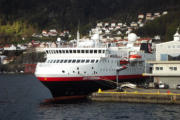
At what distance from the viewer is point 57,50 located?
68.9 m

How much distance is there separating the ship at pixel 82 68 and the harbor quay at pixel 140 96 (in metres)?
3.04

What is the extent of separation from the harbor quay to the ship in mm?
3045

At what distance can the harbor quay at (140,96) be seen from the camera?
58.6 meters

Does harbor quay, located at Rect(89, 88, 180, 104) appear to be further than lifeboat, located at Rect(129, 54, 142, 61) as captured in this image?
No

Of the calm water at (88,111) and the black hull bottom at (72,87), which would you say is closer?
the calm water at (88,111)

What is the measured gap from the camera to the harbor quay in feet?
192

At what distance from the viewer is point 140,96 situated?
6028 centimetres

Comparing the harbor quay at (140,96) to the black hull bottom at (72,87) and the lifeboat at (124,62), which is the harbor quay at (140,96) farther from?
the lifeboat at (124,62)

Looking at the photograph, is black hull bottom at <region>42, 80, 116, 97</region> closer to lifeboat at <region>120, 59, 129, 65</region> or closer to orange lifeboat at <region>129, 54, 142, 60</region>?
lifeboat at <region>120, 59, 129, 65</region>

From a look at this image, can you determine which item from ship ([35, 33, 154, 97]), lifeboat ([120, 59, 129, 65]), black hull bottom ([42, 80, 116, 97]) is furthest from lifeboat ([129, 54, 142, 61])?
black hull bottom ([42, 80, 116, 97])

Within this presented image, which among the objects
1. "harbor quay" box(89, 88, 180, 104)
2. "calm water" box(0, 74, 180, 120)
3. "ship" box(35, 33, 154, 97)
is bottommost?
"calm water" box(0, 74, 180, 120)

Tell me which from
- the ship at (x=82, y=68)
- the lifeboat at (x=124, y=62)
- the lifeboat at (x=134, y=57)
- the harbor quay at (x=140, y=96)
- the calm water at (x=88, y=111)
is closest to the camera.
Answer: the calm water at (x=88, y=111)

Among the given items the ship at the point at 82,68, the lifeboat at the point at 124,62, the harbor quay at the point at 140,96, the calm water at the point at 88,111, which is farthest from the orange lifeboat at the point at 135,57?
→ the calm water at the point at 88,111

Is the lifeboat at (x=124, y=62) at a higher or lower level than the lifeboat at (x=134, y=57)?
lower
